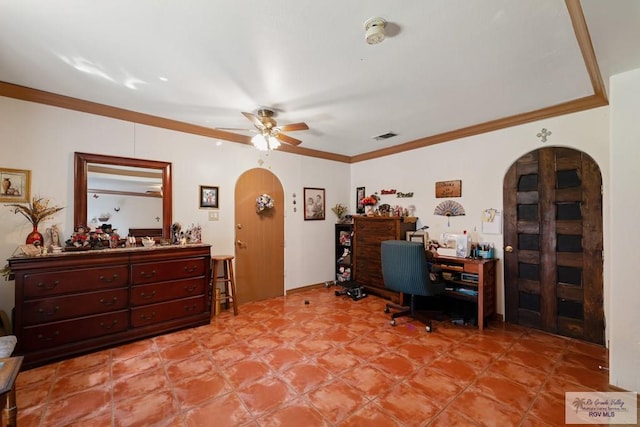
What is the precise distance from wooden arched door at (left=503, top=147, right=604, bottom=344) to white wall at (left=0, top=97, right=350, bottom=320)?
9.49 ft

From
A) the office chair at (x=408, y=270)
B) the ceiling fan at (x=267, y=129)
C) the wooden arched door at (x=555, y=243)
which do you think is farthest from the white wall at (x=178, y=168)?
the wooden arched door at (x=555, y=243)

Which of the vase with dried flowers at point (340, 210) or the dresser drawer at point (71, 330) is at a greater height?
the vase with dried flowers at point (340, 210)

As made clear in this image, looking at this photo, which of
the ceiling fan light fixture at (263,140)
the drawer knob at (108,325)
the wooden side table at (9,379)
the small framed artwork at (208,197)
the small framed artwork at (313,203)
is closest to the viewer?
the wooden side table at (9,379)

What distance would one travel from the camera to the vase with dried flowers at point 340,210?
16.8 feet

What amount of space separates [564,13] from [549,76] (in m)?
0.89

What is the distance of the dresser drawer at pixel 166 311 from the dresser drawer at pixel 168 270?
0.29 meters

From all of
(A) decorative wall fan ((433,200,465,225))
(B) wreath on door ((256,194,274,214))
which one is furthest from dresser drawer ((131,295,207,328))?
(A) decorative wall fan ((433,200,465,225))

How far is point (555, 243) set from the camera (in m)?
2.89

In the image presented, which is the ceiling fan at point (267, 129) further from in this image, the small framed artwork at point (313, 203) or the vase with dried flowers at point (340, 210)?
the vase with dried flowers at point (340, 210)

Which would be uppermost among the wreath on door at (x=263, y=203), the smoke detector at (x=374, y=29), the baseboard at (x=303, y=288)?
the smoke detector at (x=374, y=29)

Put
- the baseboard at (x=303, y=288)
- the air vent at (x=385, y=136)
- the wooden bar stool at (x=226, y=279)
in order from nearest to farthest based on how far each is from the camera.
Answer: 1. the wooden bar stool at (x=226, y=279)
2. the air vent at (x=385, y=136)
3. the baseboard at (x=303, y=288)

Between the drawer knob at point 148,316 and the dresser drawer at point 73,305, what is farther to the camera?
the drawer knob at point 148,316

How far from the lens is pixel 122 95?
2.66 metres

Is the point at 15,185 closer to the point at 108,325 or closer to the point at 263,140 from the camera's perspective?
the point at 108,325
